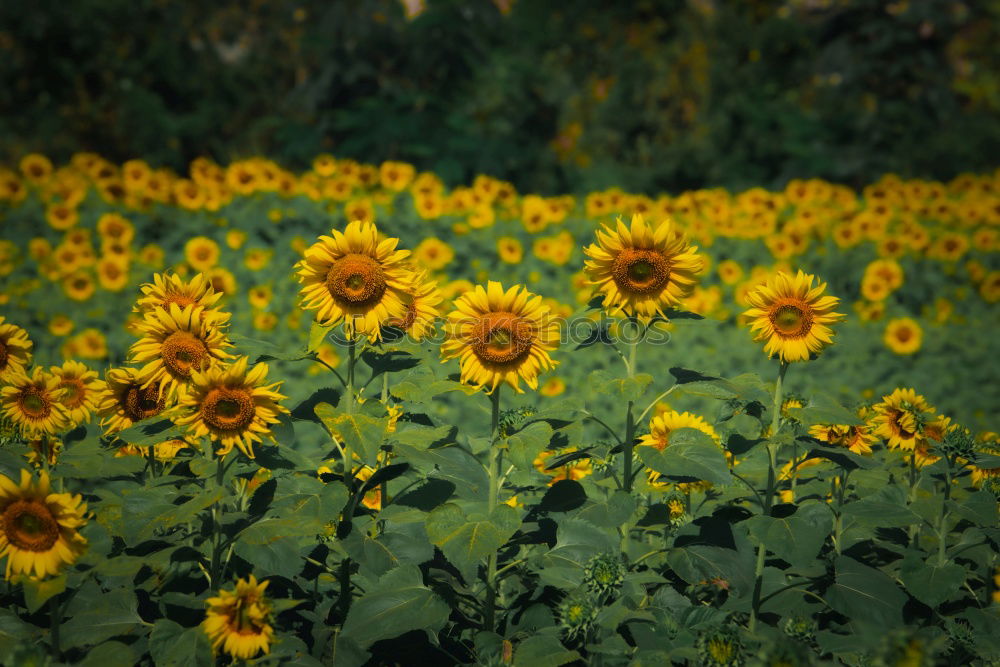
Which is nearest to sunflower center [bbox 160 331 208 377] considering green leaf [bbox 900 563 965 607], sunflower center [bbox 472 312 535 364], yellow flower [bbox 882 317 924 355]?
sunflower center [bbox 472 312 535 364]

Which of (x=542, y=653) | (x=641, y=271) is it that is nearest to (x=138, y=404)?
(x=542, y=653)

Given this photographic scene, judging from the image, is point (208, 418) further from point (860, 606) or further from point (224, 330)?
point (860, 606)

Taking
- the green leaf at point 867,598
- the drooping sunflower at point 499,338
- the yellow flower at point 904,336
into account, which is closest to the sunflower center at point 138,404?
the drooping sunflower at point 499,338

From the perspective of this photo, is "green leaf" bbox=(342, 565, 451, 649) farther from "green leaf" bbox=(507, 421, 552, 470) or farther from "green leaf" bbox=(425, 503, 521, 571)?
"green leaf" bbox=(507, 421, 552, 470)

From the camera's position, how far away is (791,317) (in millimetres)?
2309

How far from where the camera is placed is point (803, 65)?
12.2m

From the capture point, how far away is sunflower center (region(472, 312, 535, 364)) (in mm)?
2152

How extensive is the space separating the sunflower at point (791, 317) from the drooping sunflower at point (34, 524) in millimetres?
1692

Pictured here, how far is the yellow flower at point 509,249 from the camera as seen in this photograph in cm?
592

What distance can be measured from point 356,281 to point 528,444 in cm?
58

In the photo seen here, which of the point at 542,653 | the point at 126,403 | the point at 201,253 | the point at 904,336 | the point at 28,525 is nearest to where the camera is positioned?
the point at 28,525

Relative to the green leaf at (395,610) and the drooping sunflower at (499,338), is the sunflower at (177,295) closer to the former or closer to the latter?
the drooping sunflower at (499,338)

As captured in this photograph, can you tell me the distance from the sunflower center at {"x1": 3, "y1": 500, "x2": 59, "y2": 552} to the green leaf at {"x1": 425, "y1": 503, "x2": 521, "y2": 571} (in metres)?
0.80

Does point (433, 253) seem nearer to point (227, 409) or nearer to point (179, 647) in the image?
point (227, 409)
